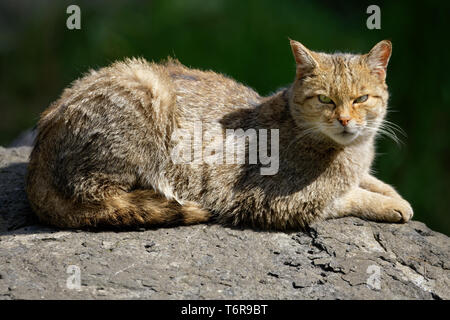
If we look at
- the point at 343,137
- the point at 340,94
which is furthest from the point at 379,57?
the point at 343,137

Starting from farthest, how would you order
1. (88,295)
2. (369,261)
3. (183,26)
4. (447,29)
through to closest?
(183,26) → (447,29) → (369,261) → (88,295)

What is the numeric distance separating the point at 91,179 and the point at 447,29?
22.4ft

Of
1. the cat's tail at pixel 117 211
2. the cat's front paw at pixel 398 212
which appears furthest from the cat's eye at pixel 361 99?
the cat's tail at pixel 117 211

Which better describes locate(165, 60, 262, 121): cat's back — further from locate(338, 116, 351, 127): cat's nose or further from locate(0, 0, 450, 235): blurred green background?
locate(0, 0, 450, 235): blurred green background

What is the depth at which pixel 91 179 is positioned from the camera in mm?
5430

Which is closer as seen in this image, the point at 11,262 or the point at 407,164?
the point at 11,262

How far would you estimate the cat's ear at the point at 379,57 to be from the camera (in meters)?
5.47

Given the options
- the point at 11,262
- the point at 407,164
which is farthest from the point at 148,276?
the point at 407,164

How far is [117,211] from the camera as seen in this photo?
538 centimetres

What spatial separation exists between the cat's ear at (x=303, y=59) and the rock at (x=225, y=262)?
1.38 meters

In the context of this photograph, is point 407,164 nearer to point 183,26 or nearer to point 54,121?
point 183,26

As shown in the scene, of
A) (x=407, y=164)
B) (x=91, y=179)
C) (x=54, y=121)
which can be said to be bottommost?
(x=407, y=164)

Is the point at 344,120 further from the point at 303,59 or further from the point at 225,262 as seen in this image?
the point at 225,262

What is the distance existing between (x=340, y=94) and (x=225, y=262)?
1.70m
